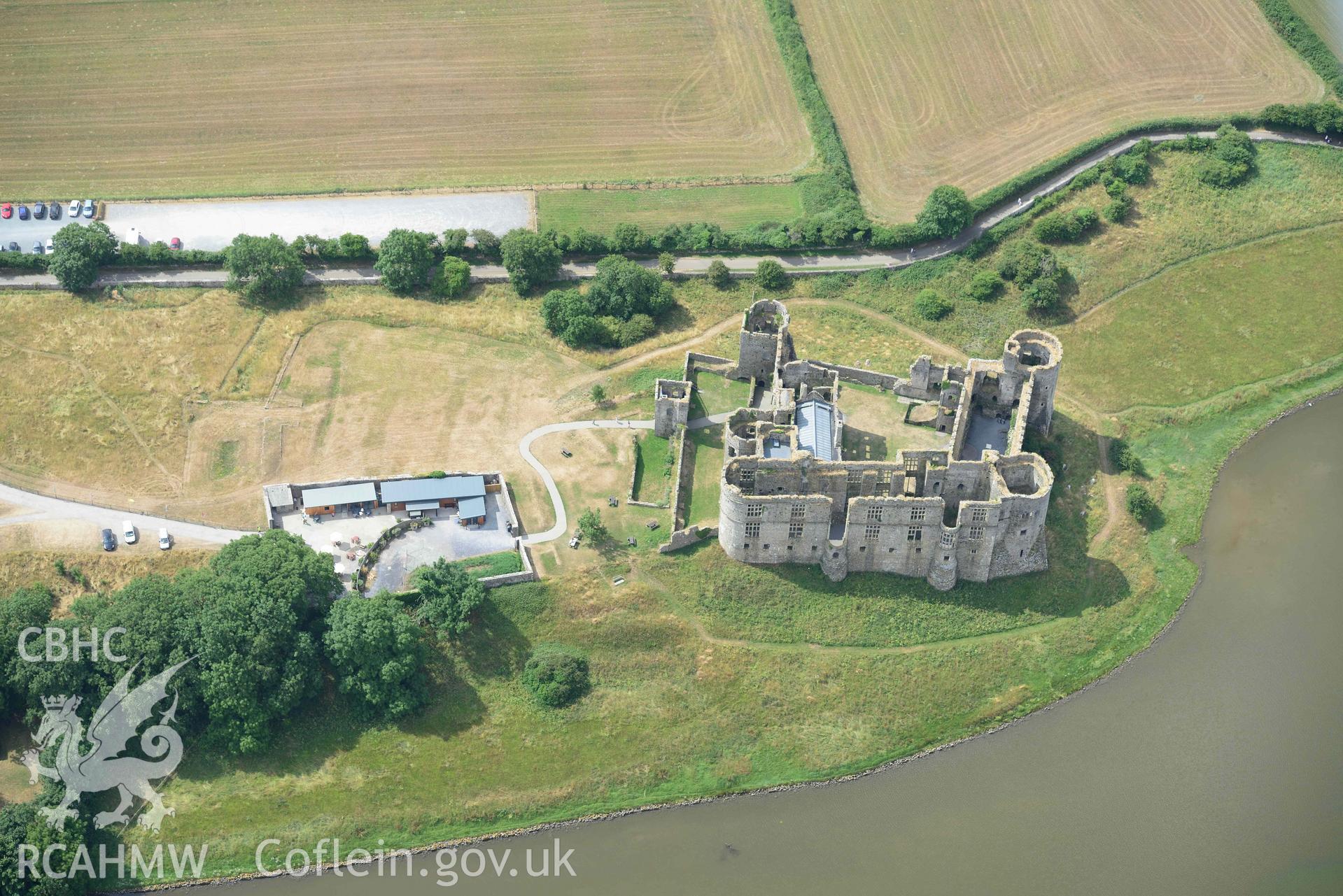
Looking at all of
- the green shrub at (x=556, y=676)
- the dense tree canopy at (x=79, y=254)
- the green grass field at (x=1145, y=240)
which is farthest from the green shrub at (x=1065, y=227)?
the dense tree canopy at (x=79, y=254)

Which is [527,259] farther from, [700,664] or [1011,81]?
[1011,81]

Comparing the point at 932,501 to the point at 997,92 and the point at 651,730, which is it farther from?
the point at 997,92

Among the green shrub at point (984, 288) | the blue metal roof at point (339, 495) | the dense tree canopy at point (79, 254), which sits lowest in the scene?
the blue metal roof at point (339, 495)

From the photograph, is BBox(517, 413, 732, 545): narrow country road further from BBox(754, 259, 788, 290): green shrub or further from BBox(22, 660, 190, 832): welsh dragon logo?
BBox(22, 660, 190, 832): welsh dragon logo

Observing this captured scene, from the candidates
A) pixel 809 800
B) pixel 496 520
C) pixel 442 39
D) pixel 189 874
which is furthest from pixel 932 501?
pixel 442 39

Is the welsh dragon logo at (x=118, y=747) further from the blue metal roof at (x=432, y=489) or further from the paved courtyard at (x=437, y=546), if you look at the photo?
the blue metal roof at (x=432, y=489)

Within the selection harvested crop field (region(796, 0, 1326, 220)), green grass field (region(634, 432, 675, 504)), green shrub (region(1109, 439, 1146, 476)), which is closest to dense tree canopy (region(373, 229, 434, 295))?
green grass field (region(634, 432, 675, 504))
